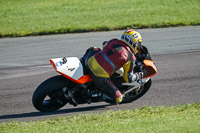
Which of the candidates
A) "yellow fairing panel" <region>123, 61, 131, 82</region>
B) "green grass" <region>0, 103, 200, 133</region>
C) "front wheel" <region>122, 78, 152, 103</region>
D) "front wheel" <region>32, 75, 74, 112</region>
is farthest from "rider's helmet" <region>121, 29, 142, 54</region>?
"front wheel" <region>32, 75, 74, 112</region>

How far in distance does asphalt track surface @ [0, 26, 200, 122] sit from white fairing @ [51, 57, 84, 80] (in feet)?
2.95

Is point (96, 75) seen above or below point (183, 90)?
above

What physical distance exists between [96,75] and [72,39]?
8.57 metres

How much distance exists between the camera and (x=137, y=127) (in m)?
6.84

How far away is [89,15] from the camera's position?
2286 cm

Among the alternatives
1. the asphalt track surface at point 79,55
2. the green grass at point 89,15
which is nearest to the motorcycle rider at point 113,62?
the asphalt track surface at point 79,55

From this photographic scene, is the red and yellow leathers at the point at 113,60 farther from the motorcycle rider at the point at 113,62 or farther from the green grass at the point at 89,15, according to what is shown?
the green grass at the point at 89,15

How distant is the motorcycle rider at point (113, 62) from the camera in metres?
8.62

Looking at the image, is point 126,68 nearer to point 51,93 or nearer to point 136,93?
point 136,93

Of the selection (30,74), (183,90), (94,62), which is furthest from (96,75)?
(30,74)

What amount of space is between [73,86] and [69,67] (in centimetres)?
46

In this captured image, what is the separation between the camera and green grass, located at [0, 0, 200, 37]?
Answer: 1928 cm

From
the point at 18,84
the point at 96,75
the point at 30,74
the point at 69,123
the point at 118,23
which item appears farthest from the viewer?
the point at 118,23

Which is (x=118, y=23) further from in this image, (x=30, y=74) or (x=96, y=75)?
(x=96, y=75)
